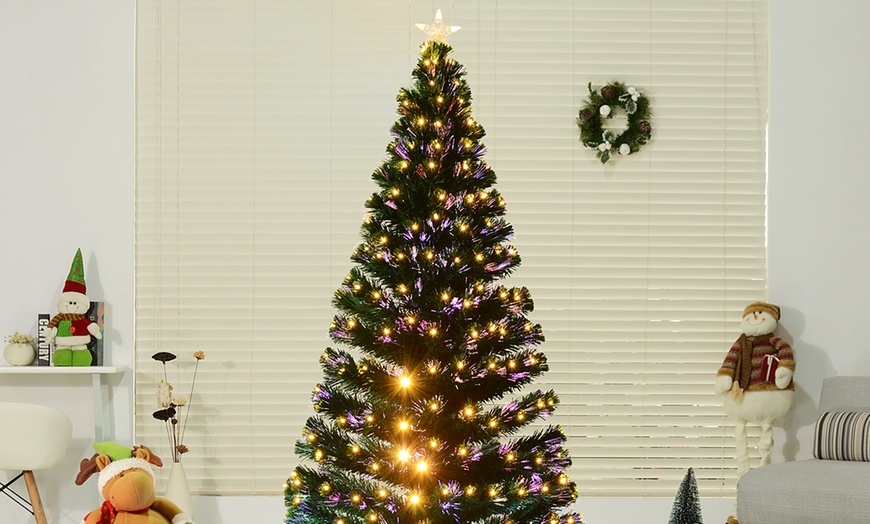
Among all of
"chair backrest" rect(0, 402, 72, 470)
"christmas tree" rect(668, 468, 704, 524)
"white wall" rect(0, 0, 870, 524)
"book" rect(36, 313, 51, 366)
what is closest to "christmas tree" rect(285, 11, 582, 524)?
"christmas tree" rect(668, 468, 704, 524)

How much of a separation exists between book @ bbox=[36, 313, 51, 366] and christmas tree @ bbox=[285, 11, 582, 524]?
2.15 meters

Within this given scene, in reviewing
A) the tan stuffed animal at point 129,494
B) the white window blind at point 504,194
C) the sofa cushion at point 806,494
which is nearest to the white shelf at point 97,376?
the white window blind at point 504,194

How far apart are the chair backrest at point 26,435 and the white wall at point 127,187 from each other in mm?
515

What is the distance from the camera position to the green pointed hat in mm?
3486

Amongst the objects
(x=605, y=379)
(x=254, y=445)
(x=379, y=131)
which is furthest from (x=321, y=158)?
(x=605, y=379)

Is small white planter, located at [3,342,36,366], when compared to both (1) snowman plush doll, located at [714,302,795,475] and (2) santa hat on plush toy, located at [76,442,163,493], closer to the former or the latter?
(2) santa hat on plush toy, located at [76,442,163,493]

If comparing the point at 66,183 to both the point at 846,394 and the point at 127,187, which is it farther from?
the point at 846,394

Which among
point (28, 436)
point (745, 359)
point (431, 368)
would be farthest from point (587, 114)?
point (28, 436)

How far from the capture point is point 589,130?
3691 mm

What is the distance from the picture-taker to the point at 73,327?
3.46 meters

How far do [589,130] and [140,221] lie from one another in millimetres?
2014

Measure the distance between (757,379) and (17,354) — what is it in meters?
3.03

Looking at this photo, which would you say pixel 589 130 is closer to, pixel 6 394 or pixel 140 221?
pixel 140 221

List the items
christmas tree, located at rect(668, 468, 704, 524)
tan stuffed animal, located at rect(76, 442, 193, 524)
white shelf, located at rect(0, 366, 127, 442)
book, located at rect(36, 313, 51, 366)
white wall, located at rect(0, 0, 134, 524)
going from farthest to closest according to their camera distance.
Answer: white wall, located at rect(0, 0, 134, 524), book, located at rect(36, 313, 51, 366), white shelf, located at rect(0, 366, 127, 442), christmas tree, located at rect(668, 468, 704, 524), tan stuffed animal, located at rect(76, 442, 193, 524)
